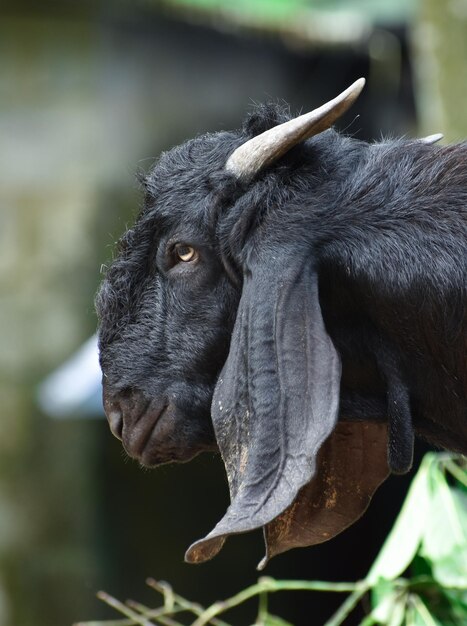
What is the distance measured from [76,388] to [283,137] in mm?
5717

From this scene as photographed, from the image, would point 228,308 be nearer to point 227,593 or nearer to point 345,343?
point 345,343

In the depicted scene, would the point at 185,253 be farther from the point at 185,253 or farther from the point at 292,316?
the point at 292,316

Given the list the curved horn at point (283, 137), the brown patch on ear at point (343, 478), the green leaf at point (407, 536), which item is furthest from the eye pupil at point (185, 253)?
the green leaf at point (407, 536)

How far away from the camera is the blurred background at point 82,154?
33.4 feet

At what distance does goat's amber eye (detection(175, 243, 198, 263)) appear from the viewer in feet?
12.7

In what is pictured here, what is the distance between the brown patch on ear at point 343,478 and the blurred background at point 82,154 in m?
5.89

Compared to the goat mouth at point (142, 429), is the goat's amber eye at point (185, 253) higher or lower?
higher

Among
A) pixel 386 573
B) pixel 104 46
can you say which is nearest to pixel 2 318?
pixel 104 46

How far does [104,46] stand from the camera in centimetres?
1054

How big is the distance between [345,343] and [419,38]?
4.66m

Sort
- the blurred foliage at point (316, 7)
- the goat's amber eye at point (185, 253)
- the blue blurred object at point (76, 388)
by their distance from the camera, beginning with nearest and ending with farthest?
the goat's amber eye at point (185, 253), the blue blurred object at point (76, 388), the blurred foliage at point (316, 7)

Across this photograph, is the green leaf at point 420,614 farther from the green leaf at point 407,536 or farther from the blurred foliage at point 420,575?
the green leaf at point 407,536

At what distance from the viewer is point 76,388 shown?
9.17 metres

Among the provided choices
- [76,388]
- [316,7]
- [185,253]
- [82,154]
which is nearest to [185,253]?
[185,253]
